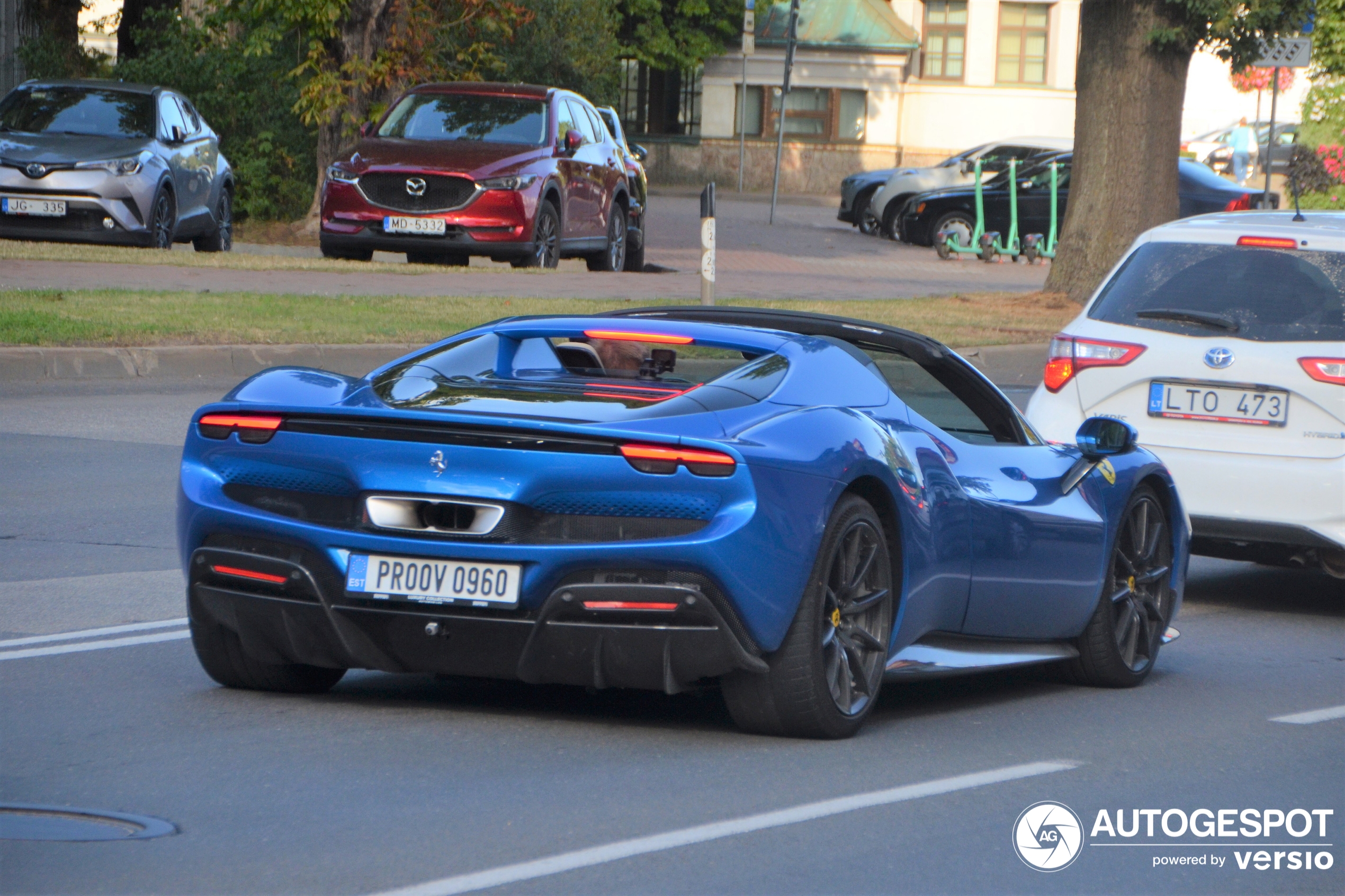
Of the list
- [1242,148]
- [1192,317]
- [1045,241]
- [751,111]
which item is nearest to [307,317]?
[1192,317]

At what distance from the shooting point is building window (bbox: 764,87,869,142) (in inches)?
2357

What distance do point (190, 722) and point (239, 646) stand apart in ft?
1.06

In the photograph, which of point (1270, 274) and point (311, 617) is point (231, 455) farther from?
point (1270, 274)

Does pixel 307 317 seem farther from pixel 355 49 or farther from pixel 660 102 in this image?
pixel 660 102

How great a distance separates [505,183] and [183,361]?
21.6ft

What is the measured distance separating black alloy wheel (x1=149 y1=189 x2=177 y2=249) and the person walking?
1451 inches

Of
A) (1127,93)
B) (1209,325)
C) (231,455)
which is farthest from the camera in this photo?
(1127,93)

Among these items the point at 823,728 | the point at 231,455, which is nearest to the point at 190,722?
the point at 231,455

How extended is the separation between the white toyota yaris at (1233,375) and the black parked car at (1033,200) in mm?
23051

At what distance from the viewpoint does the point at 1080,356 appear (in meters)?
8.50

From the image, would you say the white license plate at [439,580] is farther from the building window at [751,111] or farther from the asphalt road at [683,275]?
the building window at [751,111]

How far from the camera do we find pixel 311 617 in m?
5.17

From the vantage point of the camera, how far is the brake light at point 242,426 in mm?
5242

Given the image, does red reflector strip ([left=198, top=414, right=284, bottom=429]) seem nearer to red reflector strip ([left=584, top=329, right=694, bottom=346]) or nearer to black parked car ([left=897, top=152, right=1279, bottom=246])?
red reflector strip ([left=584, top=329, right=694, bottom=346])
